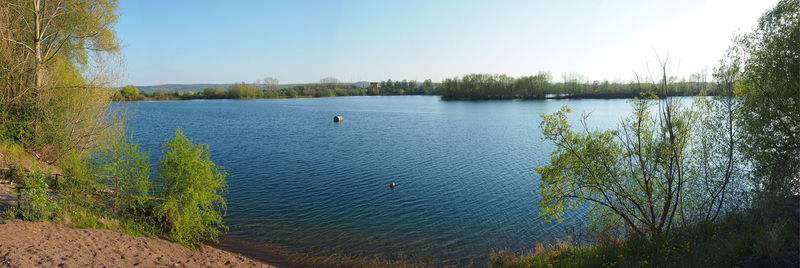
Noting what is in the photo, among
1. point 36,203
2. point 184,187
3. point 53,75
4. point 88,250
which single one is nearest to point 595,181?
point 184,187

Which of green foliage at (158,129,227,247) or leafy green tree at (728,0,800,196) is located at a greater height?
leafy green tree at (728,0,800,196)

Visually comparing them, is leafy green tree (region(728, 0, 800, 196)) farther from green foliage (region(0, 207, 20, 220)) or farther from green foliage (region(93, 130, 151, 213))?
green foliage (region(0, 207, 20, 220))

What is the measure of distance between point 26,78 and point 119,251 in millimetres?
13134

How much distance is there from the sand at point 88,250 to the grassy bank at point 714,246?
9.79 m

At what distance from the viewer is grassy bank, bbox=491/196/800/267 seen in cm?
782

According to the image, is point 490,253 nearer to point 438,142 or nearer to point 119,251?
point 119,251

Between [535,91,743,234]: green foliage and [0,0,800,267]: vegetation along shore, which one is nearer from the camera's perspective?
[0,0,800,267]: vegetation along shore

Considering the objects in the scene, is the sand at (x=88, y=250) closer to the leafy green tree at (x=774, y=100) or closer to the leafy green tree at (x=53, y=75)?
the leafy green tree at (x=53, y=75)

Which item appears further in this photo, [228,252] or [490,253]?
[490,253]

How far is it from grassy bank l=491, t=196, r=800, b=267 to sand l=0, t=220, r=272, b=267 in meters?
9.79

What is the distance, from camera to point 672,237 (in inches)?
415

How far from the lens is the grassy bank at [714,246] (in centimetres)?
782

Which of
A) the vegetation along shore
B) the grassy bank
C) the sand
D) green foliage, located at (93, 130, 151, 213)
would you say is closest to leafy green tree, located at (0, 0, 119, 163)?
the vegetation along shore

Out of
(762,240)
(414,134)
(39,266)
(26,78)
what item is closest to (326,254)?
(39,266)
